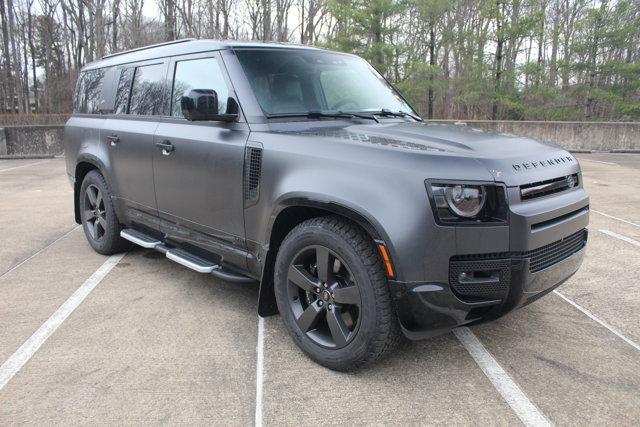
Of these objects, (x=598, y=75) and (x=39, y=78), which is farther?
(x=39, y=78)

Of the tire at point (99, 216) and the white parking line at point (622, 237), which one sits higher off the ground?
the tire at point (99, 216)

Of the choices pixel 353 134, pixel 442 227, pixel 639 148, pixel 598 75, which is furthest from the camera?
pixel 598 75

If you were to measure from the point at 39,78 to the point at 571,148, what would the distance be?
161ft

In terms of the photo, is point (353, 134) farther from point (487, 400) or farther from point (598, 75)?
point (598, 75)

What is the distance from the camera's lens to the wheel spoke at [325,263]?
9.27 ft

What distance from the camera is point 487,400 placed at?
2.65 m

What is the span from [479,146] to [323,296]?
3.96 ft

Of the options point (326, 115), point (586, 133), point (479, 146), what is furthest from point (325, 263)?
point (586, 133)

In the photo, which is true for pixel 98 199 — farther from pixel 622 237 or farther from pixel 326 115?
pixel 622 237

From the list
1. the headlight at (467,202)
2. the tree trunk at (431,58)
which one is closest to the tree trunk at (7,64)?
the tree trunk at (431,58)

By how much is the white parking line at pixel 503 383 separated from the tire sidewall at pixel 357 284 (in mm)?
781

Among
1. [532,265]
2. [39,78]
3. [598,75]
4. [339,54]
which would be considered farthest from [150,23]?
[532,265]

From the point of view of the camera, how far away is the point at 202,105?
3.16 metres

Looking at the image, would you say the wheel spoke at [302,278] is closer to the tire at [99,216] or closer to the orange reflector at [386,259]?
the orange reflector at [386,259]
